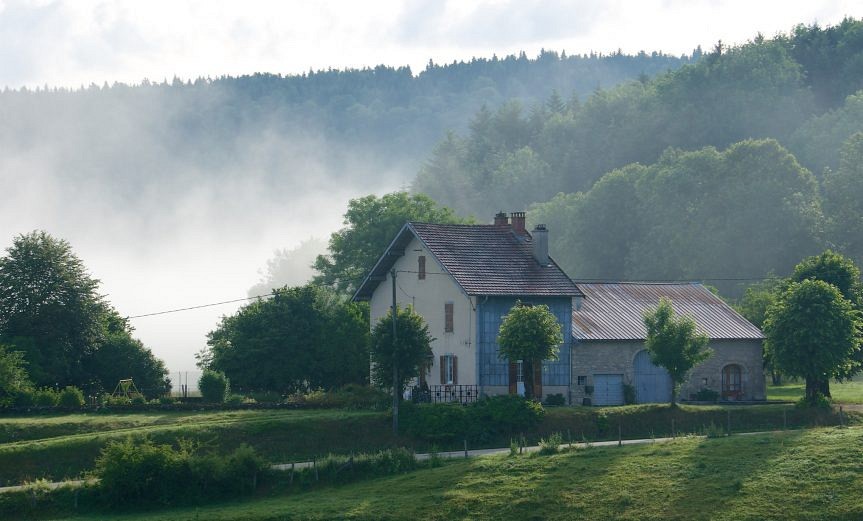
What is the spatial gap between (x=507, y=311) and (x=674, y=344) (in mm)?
8712

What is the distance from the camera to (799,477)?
4781cm

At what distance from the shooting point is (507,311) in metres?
67.3

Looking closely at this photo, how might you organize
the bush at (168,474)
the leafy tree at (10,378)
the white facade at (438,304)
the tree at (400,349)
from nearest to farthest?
1. the bush at (168,474)
2. the tree at (400,349)
3. the leafy tree at (10,378)
4. the white facade at (438,304)

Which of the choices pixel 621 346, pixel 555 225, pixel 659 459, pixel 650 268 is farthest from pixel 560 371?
pixel 555 225

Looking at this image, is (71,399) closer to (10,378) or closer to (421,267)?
(10,378)

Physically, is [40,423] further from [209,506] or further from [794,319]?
[794,319]

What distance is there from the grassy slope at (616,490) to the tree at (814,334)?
10.9 metres

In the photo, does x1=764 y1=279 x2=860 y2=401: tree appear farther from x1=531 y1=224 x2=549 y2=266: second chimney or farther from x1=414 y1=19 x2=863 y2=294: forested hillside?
x1=414 y1=19 x2=863 y2=294: forested hillside

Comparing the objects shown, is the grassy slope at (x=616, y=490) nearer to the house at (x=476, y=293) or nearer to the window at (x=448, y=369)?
the house at (x=476, y=293)

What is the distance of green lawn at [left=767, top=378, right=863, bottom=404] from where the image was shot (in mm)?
71950

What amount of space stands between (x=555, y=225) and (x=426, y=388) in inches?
3972

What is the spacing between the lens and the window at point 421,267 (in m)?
70.7

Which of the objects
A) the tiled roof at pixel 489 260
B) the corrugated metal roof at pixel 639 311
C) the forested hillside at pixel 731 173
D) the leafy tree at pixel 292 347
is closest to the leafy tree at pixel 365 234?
the leafy tree at pixel 292 347

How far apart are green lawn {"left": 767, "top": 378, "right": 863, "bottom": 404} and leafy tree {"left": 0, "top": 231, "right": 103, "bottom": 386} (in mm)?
39458
